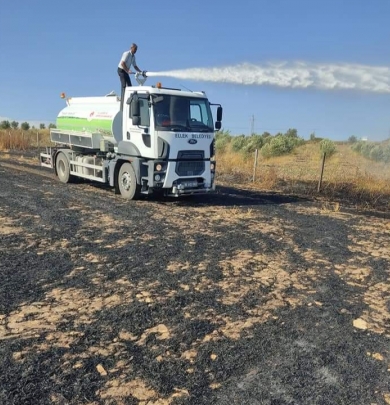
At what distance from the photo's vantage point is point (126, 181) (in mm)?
11977

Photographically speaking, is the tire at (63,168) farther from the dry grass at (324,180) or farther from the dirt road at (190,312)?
the dry grass at (324,180)

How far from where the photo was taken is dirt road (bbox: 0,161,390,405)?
333 centimetres

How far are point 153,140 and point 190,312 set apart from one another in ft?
22.4

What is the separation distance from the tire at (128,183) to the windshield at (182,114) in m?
1.69

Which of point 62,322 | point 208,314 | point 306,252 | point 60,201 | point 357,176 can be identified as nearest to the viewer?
point 62,322

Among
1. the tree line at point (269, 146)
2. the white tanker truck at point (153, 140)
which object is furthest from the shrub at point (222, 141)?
the white tanker truck at point (153, 140)

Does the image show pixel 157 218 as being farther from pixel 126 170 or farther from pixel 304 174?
pixel 304 174

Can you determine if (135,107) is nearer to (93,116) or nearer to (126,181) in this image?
(126,181)

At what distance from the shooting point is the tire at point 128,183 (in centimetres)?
1161

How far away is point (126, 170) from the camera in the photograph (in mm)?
11898

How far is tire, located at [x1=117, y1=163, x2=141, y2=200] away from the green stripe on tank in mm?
1270

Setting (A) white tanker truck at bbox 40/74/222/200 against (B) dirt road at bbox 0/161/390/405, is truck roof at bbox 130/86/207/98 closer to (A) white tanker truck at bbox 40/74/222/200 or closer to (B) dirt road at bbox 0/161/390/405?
(A) white tanker truck at bbox 40/74/222/200

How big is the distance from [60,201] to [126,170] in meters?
2.04

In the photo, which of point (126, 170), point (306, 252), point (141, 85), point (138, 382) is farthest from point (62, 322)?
point (141, 85)
